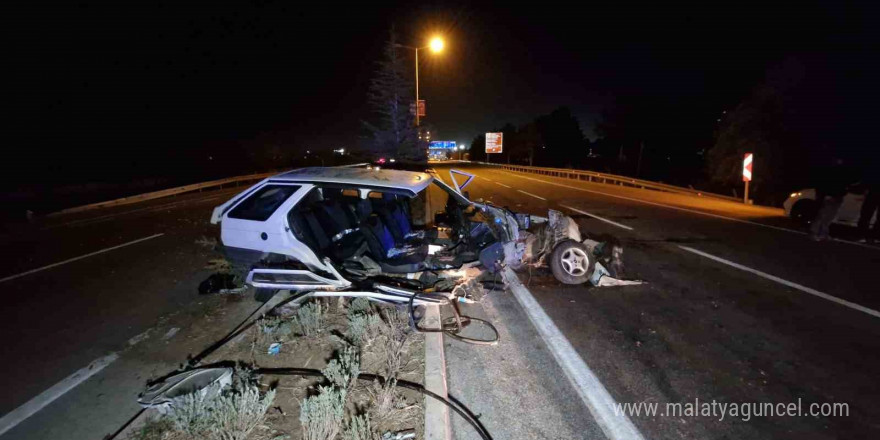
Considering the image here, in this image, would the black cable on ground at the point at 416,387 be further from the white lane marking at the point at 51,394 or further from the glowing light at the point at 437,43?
the glowing light at the point at 437,43

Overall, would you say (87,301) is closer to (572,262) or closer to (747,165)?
(572,262)

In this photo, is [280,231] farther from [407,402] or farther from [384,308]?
[407,402]

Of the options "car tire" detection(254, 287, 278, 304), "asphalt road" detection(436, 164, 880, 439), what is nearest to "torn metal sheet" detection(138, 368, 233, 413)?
"car tire" detection(254, 287, 278, 304)

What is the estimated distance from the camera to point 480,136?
130 m

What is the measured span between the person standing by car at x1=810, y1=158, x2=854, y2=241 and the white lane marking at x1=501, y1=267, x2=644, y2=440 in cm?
711

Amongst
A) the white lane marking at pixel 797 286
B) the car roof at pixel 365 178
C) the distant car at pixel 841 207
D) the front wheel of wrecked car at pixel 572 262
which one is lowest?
the white lane marking at pixel 797 286

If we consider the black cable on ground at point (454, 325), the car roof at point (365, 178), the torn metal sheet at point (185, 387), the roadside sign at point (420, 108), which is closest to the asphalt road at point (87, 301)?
the torn metal sheet at point (185, 387)

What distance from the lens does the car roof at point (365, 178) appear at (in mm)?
4508

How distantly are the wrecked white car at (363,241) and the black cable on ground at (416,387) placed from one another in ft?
3.94

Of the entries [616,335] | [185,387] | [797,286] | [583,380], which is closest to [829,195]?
[797,286]

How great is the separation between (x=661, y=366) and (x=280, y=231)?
164 inches

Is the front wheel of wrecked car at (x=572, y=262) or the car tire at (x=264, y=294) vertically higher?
the front wheel of wrecked car at (x=572, y=262)

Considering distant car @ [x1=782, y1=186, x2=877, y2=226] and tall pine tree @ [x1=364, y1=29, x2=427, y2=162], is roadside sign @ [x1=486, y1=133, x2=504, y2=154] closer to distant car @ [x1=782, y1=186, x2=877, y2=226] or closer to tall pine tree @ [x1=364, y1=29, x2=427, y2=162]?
tall pine tree @ [x1=364, y1=29, x2=427, y2=162]

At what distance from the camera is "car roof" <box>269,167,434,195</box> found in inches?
177
